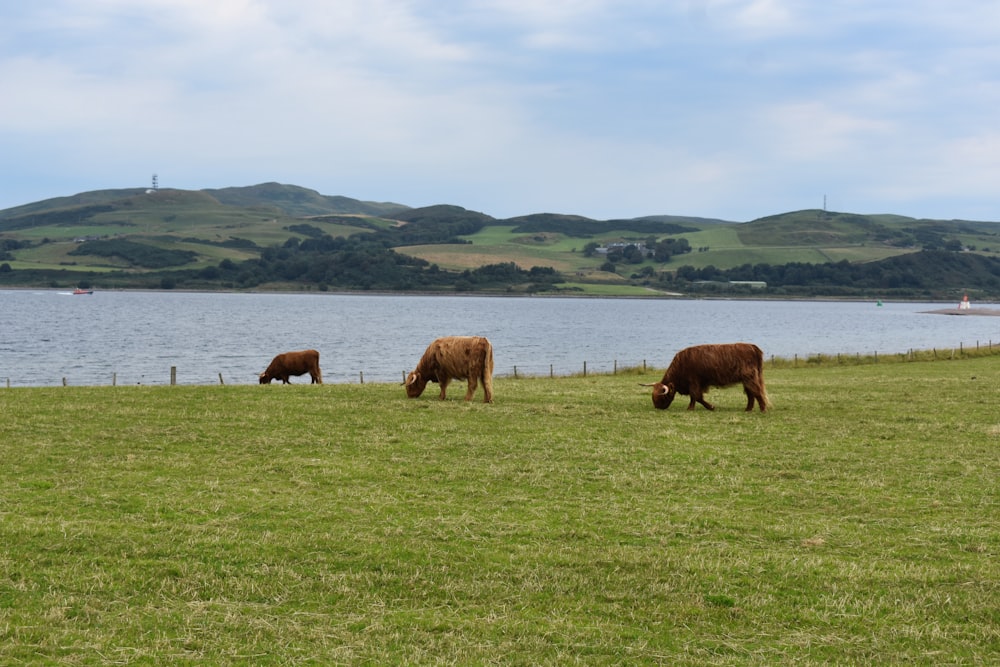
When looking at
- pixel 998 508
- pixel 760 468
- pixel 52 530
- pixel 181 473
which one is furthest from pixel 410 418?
pixel 998 508

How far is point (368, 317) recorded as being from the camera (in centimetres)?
15725

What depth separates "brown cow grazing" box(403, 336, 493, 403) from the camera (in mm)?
26969

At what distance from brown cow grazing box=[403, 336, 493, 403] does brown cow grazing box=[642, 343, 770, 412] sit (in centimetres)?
519

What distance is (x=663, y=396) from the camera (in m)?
26.0

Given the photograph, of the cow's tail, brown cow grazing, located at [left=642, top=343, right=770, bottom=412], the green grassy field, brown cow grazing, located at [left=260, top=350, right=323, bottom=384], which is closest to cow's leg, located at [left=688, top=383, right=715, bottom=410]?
brown cow grazing, located at [left=642, top=343, right=770, bottom=412]

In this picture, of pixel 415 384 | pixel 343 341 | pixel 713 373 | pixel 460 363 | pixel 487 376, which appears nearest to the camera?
pixel 713 373

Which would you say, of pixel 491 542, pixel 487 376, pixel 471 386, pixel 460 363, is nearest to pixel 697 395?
pixel 487 376

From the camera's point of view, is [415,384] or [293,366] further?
[293,366]

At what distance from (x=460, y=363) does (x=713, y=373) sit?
24.9 ft

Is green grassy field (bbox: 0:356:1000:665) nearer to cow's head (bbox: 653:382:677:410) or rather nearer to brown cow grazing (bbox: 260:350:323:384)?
cow's head (bbox: 653:382:677:410)

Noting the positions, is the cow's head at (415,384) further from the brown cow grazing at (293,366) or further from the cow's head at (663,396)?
the brown cow grazing at (293,366)

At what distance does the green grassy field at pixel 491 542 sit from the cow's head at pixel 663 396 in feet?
13.0

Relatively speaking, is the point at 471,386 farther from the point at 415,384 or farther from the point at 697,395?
the point at 697,395

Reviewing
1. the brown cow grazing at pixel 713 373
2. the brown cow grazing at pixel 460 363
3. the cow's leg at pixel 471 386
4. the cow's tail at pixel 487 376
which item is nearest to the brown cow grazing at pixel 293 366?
the brown cow grazing at pixel 460 363
